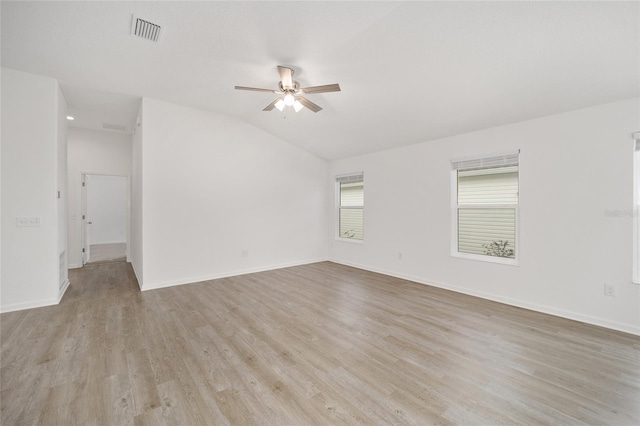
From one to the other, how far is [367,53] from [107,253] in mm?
8400

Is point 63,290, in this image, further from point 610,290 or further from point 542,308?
point 610,290

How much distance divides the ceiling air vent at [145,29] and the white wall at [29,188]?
1.94m

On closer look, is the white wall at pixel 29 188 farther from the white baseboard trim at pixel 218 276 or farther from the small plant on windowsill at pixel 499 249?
the small plant on windowsill at pixel 499 249

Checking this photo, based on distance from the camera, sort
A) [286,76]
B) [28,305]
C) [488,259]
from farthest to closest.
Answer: [488,259]
[28,305]
[286,76]

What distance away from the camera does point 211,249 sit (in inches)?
189

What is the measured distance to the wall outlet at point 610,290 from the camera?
2.82 meters

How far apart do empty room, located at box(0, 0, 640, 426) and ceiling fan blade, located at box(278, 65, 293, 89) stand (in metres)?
0.03

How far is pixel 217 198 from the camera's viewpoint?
487 centimetres

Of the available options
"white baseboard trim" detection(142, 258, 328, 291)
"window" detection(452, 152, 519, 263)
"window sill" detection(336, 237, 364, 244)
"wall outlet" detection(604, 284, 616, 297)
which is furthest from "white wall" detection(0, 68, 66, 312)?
"wall outlet" detection(604, 284, 616, 297)

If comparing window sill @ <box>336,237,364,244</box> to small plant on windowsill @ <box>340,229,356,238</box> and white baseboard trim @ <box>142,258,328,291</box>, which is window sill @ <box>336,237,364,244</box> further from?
white baseboard trim @ <box>142,258,328,291</box>

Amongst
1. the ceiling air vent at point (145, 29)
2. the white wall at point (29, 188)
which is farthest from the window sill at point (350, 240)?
the white wall at point (29, 188)

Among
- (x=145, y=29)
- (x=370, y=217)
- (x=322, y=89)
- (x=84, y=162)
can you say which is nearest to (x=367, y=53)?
(x=322, y=89)

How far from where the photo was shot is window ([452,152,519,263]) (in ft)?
12.0

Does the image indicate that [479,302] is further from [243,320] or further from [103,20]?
[103,20]
